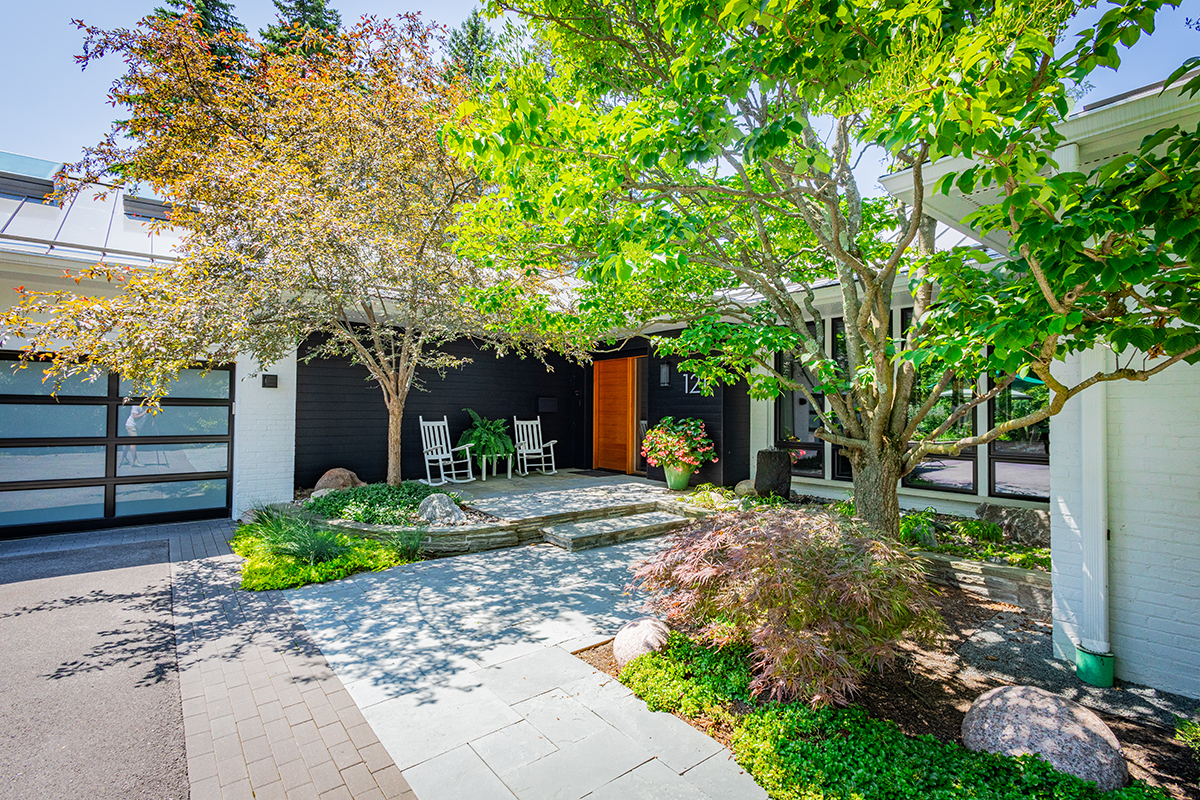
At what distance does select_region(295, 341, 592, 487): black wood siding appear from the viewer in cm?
771

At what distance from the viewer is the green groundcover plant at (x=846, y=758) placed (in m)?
1.91

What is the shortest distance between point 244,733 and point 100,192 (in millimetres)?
8655

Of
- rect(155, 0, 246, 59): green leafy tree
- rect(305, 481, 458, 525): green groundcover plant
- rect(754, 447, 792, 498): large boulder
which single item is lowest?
rect(305, 481, 458, 525): green groundcover plant

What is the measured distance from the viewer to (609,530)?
5.87 meters

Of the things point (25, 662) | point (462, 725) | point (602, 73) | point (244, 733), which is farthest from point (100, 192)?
point (462, 725)

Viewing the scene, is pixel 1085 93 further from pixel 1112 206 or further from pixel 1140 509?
pixel 1112 206

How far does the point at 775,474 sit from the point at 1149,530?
12.7ft

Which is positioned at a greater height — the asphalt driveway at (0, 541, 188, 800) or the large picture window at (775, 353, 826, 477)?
the large picture window at (775, 353, 826, 477)

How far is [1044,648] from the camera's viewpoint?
328 centimetres

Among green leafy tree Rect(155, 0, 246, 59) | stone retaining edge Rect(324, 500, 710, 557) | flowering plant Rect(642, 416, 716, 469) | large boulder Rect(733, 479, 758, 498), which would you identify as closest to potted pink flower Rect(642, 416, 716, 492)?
flowering plant Rect(642, 416, 716, 469)

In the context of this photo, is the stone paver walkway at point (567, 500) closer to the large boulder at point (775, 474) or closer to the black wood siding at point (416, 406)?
the large boulder at point (775, 474)

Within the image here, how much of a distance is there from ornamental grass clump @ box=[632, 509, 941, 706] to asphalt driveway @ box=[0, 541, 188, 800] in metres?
2.39

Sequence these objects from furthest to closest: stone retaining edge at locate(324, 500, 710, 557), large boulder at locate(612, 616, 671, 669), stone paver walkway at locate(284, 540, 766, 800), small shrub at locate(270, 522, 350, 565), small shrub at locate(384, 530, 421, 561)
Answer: stone retaining edge at locate(324, 500, 710, 557) → small shrub at locate(384, 530, 421, 561) → small shrub at locate(270, 522, 350, 565) → large boulder at locate(612, 616, 671, 669) → stone paver walkway at locate(284, 540, 766, 800)

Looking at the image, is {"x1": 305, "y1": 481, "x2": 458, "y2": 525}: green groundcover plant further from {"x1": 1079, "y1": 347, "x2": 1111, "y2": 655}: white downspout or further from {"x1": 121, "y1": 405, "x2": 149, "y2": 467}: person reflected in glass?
{"x1": 1079, "y1": 347, "x2": 1111, "y2": 655}: white downspout
